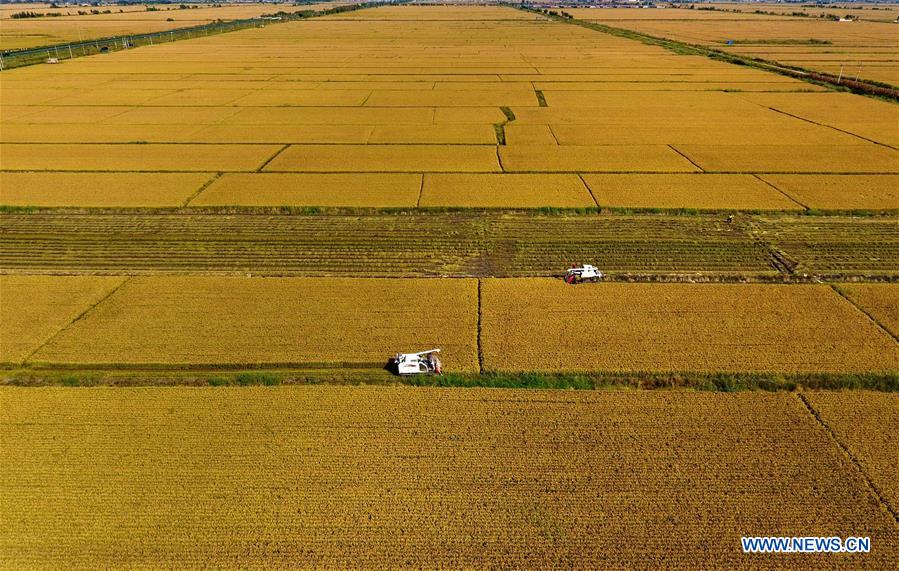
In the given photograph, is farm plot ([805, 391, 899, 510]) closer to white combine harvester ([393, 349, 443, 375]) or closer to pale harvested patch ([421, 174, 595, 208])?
white combine harvester ([393, 349, 443, 375])

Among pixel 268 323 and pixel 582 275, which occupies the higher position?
Result: pixel 582 275

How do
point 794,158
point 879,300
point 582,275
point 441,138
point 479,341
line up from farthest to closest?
point 441,138 < point 794,158 < point 582,275 < point 879,300 < point 479,341

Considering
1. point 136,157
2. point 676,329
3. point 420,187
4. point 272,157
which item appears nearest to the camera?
point 676,329

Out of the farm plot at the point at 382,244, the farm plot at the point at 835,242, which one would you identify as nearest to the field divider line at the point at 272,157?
the farm plot at the point at 382,244

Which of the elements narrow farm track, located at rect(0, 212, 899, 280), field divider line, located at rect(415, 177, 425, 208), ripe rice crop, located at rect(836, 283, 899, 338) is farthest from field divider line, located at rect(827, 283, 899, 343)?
field divider line, located at rect(415, 177, 425, 208)

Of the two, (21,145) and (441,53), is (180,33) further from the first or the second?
(21,145)

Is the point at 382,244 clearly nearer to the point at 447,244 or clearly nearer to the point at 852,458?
the point at 447,244

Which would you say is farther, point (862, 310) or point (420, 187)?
point (420, 187)

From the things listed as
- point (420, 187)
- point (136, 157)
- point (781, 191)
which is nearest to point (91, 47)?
point (136, 157)
